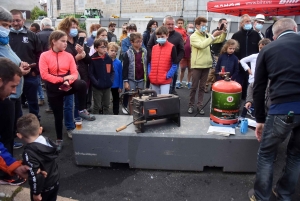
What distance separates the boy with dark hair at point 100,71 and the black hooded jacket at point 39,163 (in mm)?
2462

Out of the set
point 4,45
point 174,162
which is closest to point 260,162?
point 174,162

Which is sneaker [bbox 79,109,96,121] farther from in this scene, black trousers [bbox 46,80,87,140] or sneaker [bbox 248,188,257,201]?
sneaker [bbox 248,188,257,201]

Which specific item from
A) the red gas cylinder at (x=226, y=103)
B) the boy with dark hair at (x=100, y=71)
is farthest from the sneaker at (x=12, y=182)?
the red gas cylinder at (x=226, y=103)

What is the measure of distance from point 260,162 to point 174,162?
1111mm

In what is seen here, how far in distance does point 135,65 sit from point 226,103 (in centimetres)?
223

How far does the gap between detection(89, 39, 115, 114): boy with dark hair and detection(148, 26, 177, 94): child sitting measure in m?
0.83

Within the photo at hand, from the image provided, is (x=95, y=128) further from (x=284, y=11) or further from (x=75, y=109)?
(x=284, y=11)

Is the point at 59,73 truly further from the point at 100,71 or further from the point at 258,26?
the point at 258,26

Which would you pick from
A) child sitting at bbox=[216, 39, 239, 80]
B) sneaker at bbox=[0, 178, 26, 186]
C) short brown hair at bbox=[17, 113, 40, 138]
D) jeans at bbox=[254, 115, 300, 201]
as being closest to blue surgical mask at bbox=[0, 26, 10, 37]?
short brown hair at bbox=[17, 113, 40, 138]

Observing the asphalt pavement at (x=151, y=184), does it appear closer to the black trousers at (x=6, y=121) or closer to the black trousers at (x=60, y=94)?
the black trousers at (x=6, y=121)

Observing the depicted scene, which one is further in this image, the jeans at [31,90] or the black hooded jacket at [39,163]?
the jeans at [31,90]

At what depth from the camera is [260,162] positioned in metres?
2.83

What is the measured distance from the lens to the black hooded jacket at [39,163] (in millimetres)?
2221

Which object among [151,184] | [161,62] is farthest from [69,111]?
[151,184]
